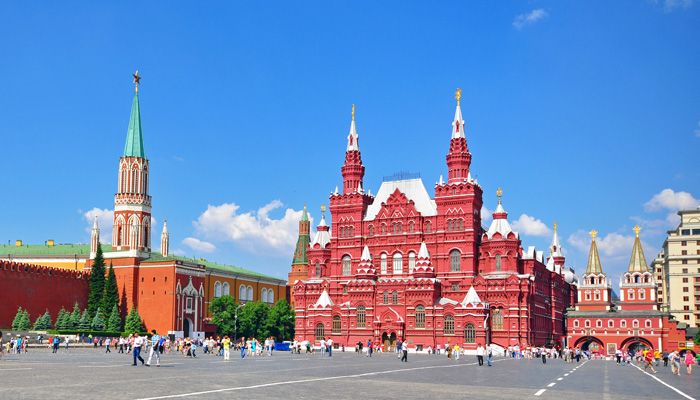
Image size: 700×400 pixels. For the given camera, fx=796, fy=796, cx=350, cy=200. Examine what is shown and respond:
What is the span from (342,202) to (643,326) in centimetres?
4802

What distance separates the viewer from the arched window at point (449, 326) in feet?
297

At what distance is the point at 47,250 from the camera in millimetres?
126250

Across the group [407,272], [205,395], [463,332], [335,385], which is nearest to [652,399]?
[335,385]

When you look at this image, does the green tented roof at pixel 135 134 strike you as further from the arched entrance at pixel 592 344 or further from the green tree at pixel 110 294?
the arched entrance at pixel 592 344

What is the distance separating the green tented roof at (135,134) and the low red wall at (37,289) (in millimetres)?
20008

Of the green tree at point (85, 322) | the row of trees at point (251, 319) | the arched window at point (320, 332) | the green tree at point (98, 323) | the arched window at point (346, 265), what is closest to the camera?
the arched window at point (320, 332)

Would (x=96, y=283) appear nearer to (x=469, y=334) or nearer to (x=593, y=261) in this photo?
(x=469, y=334)

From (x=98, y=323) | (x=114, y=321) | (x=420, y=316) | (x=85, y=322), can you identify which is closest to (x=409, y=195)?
(x=420, y=316)

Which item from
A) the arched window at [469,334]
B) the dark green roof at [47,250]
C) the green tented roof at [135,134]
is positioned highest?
the green tented roof at [135,134]

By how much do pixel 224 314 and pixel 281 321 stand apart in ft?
28.0

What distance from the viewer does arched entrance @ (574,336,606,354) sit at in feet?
383

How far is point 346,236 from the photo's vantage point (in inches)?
4026

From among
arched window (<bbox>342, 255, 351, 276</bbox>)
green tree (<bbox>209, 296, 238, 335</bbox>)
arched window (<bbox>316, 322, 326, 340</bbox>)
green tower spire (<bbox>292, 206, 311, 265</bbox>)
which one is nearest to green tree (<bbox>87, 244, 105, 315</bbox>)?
green tree (<bbox>209, 296, 238, 335</bbox>)

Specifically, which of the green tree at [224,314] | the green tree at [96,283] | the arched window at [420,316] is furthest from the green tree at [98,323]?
the arched window at [420,316]
